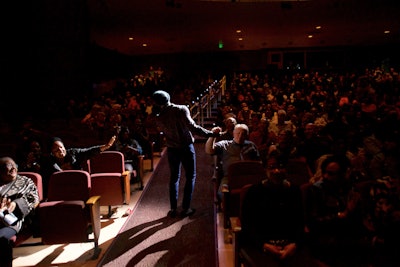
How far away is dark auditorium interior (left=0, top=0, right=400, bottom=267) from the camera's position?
14.3 feet

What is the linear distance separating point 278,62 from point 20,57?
52.8 feet

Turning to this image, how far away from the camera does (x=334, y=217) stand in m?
2.76

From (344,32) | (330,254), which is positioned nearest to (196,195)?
(330,254)

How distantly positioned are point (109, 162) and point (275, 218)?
2.61m

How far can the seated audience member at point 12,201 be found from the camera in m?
3.01

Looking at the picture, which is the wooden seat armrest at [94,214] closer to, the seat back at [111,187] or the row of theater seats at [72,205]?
the row of theater seats at [72,205]

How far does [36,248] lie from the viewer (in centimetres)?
364

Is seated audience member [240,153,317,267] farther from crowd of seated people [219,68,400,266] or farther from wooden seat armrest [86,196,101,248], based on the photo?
wooden seat armrest [86,196,101,248]

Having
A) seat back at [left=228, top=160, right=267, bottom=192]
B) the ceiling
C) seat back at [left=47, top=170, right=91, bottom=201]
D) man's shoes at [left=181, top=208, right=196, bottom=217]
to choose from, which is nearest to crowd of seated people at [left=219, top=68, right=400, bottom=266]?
seat back at [left=228, top=160, right=267, bottom=192]

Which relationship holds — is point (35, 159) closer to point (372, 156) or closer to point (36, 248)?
point (36, 248)

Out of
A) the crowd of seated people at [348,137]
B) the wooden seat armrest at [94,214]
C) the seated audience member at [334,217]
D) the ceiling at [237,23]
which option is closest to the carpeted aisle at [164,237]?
the wooden seat armrest at [94,214]

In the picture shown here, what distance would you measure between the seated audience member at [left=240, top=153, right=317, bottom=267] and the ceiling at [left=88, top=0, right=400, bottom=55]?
779cm

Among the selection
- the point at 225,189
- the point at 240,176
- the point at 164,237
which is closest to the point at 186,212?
the point at 164,237

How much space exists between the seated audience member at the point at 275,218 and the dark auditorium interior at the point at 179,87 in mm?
186
